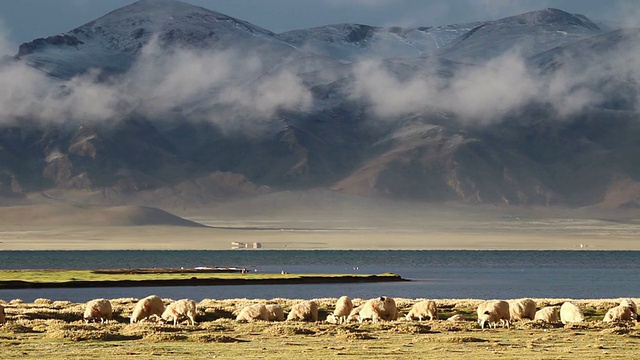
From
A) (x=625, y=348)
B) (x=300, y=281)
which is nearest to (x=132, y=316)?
(x=625, y=348)

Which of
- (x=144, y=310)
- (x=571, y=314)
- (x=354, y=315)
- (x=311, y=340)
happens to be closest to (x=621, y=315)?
(x=571, y=314)

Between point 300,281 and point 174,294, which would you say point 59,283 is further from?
point 300,281

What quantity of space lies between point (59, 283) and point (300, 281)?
33.6 metres

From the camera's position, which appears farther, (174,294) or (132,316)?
(174,294)

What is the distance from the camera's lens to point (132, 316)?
5744cm

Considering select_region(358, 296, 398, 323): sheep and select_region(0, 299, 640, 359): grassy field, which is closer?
select_region(0, 299, 640, 359): grassy field

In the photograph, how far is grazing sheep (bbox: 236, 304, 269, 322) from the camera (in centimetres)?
5662

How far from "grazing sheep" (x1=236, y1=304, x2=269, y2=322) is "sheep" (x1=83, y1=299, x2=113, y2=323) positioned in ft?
24.6

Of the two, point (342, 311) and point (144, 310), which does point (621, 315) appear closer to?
point (342, 311)

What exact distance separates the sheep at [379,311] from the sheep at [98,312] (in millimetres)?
13870

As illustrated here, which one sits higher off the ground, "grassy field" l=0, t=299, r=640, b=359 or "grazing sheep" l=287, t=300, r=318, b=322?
"grazing sheep" l=287, t=300, r=318, b=322

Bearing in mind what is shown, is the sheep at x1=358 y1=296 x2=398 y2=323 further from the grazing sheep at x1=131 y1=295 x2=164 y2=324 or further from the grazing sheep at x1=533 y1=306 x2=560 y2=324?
the grazing sheep at x1=131 y1=295 x2=164 y2=324

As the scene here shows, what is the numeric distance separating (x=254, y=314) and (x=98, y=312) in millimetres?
8705

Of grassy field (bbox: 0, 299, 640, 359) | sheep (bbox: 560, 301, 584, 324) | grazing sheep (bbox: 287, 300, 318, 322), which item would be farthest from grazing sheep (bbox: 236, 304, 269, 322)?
sheep (bbox: 560, 301, 584, 324)
